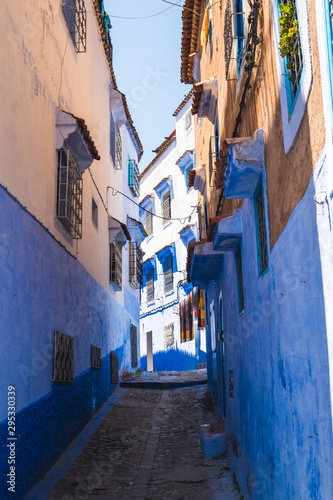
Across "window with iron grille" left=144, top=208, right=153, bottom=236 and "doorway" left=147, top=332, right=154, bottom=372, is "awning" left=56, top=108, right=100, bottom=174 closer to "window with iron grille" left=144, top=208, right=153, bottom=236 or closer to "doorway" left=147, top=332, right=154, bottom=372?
"window with iron grille" left=144, top=208, right=153, bottom=236

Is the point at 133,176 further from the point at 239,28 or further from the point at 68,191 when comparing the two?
the point at 239,28

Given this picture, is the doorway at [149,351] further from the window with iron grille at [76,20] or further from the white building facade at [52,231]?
the window with iron grille at [76,20]

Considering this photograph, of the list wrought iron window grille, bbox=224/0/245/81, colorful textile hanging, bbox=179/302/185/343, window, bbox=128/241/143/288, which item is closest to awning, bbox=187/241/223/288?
wrought iron window grille, bbox=224/0/245/81

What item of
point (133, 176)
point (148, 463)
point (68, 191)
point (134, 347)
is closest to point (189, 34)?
point (133, 176)

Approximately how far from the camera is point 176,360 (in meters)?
25.0

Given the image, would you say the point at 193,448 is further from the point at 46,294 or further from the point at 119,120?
the point at 119,120

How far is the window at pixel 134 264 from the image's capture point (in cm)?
2011

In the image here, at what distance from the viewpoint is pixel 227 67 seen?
869 cm

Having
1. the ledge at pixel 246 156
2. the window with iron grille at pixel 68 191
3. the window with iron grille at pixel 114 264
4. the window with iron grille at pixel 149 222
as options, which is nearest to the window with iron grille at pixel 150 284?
the window with iron grille at pixel 149 222

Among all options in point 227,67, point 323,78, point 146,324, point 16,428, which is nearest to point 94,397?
point 16,428

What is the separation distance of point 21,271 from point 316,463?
4401mm

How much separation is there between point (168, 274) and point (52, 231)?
18.1 meters

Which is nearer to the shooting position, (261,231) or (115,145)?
(261,231)

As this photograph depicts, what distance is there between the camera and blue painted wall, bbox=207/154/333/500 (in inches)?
136
